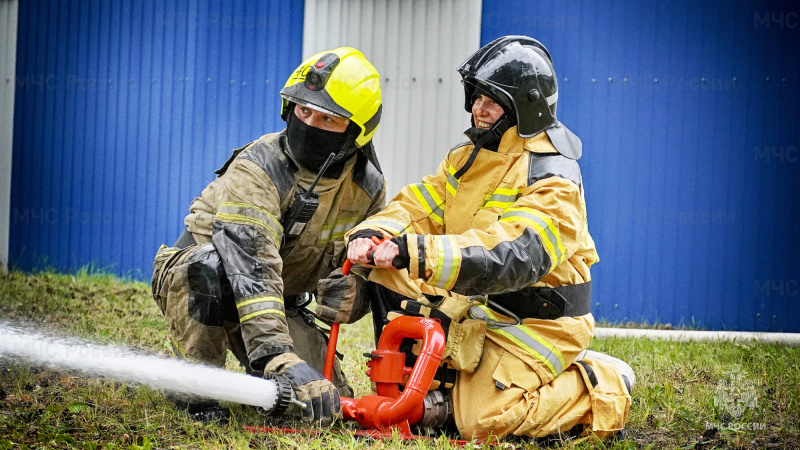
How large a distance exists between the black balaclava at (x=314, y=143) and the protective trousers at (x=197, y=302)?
620 mm

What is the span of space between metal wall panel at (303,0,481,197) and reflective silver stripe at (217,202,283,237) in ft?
11.4

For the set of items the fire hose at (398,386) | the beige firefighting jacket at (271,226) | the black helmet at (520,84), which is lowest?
the fire hose at (398,386)

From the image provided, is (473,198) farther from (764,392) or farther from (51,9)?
(51,9)

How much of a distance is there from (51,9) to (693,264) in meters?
6.31

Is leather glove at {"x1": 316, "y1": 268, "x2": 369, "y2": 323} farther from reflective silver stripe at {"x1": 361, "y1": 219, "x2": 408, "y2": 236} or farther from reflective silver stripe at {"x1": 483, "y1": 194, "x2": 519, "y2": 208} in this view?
reflective silver stripe at {"x1": 483, "y1": 194, "x2": 519, "y2": 208}

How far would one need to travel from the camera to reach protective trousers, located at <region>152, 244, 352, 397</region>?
3.88 m

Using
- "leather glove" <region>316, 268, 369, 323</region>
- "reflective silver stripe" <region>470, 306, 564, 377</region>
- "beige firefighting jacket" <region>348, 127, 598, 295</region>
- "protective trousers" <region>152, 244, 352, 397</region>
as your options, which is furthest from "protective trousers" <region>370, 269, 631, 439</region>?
"protective trousers" <region>152, 244, 352, 397</region>

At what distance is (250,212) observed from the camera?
3879 mm

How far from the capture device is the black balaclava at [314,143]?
410cm

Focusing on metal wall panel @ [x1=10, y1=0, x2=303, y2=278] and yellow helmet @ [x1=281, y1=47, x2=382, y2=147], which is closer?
yellow helmet @ [x1=281, y1=47, x2=382, y2=147]

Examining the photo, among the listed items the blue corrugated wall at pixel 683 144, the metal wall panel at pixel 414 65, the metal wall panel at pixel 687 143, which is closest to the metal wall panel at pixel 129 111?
the blue corrugated wall at pixel 683 144

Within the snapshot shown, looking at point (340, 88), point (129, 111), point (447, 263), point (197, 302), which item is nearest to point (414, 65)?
point (129, 111)

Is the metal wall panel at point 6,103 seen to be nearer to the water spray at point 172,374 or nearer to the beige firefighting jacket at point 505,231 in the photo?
the water spray at point 172,374

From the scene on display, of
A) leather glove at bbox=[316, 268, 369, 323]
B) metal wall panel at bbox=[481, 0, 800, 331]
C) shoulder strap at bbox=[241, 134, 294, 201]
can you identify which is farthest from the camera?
metal wall panel at bbox=[481, 0, 800, 331]
